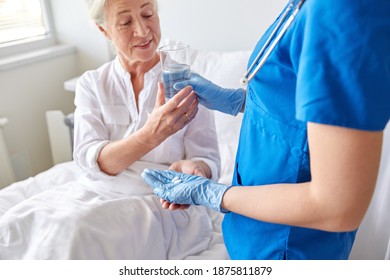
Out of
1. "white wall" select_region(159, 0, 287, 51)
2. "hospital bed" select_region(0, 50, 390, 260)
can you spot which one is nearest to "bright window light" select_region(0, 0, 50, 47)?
"hospital bed" select_region(0, 50, 390, 260)

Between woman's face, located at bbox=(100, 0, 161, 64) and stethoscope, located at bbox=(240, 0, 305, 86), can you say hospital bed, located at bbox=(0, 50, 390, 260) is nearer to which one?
woman's face, located at bbox=(100, 0, 161, 64)

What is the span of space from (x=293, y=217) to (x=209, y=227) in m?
0.71

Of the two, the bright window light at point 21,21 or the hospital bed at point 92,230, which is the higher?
the bright window light at point 21,21

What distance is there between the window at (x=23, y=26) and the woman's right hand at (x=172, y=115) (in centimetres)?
158

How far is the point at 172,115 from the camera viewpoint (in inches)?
38.1

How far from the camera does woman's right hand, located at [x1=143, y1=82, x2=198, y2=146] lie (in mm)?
961

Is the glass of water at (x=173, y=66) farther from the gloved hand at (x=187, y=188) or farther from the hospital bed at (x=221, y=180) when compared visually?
the hospital bed at (x=221, y=180)

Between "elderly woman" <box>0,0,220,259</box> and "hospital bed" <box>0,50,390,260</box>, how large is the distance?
20mm

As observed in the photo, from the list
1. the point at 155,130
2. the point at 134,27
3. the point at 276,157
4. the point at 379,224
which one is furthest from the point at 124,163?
the point at 379,224

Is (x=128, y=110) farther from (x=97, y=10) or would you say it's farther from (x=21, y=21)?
(x=21, y=21)

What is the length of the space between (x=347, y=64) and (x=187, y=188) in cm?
50

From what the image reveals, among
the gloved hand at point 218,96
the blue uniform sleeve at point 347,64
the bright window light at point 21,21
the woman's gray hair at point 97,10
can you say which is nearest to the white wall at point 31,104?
the bright window light at point 21,21

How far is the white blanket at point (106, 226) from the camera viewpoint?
999 millimetres
